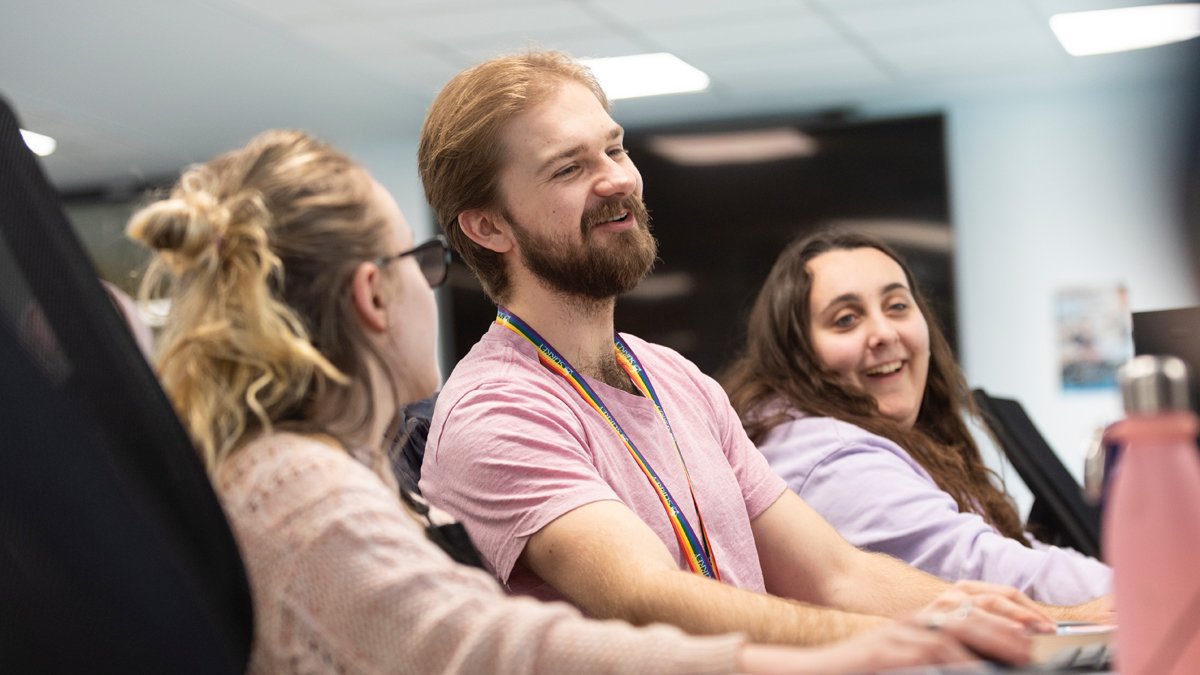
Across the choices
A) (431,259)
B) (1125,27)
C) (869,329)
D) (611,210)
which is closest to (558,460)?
(431,259)

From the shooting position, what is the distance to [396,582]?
3.20 ft

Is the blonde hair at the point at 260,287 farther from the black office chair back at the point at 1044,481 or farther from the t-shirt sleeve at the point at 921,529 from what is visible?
the black office chair back at the point at 1044,481

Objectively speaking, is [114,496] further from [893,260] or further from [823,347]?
[893,260]

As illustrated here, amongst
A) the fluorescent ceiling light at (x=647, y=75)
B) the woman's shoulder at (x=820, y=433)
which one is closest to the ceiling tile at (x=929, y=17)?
the fluorescent ceiling light at (x=647, y=75)

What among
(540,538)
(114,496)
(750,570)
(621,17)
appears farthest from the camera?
(621,17)

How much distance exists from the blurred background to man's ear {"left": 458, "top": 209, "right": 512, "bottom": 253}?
3.50m

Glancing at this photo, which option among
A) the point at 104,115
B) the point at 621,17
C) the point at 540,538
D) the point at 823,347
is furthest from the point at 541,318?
the point at 104,115

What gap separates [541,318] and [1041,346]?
5047 mm

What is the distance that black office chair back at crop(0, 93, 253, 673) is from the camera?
2.93 feet

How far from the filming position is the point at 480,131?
5.88 feet

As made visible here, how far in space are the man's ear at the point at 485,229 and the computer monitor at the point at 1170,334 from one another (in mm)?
825

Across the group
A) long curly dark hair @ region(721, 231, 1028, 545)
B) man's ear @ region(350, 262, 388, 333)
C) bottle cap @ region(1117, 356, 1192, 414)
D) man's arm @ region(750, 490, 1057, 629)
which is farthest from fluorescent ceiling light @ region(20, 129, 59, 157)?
bottle cap @ region(1117, 356, 1192, 414)

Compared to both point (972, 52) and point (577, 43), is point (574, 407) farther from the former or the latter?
point (972, 52)

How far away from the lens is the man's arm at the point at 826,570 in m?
1.74
